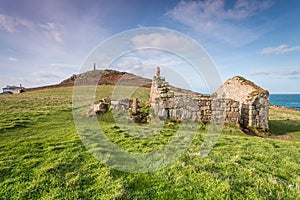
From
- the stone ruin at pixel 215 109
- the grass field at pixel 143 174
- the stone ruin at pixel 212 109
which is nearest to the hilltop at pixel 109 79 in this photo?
the stone ruin at pixel 212 109

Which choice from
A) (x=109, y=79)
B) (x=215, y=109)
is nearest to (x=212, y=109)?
(x=215, y=109)

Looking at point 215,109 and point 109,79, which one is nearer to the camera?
point 215,109

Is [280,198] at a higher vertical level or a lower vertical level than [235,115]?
lower

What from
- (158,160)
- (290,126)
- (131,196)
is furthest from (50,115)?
(290,126)

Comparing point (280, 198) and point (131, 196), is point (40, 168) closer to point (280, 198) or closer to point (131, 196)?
point (131, 196)

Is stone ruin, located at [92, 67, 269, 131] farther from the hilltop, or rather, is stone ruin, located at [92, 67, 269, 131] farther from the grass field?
the hilltop

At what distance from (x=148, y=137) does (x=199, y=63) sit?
4.37 meters

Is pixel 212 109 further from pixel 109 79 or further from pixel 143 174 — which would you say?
pixel 109 79

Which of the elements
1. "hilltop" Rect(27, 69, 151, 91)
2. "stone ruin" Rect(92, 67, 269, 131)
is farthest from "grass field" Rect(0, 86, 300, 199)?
"hilltop" Rect(27, 69, 151, 91)

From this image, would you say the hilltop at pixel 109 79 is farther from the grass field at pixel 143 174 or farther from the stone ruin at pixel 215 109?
the grass field at pixel 143 174

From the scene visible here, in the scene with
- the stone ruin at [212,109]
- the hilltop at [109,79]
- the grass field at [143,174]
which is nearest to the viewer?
the grass field at [143,174]

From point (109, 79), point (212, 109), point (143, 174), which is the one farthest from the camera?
point (109, 79)

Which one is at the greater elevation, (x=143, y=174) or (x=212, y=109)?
(x=212, y=109)

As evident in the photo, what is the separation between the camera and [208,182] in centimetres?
425
